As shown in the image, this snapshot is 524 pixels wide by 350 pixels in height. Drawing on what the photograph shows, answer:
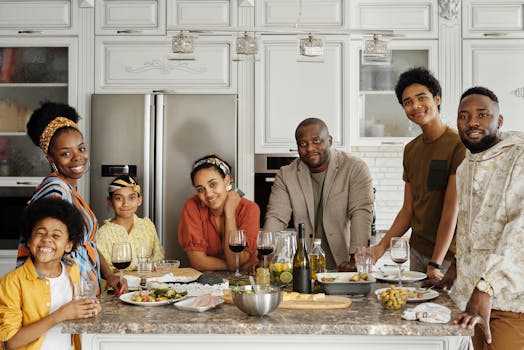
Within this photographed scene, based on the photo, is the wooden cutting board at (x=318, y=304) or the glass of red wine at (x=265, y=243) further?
the glass of red wine at (x=265, y=243)

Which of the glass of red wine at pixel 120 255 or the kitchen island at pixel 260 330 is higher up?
the glass of red wine at pixel 120 255

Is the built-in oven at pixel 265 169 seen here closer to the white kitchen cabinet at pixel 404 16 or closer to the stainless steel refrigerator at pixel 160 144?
the stainless steel refrigerator at pixel 160 144

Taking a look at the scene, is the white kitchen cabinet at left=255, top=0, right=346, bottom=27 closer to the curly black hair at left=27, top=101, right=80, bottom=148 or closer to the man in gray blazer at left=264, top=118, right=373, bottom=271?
the man in gray blazer at left=264, top=118, right=373, bottom=271

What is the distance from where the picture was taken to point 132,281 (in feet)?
8.04

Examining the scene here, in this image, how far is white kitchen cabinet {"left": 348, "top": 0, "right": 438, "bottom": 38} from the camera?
14.9ft

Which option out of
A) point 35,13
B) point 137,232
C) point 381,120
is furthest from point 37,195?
point 381,120

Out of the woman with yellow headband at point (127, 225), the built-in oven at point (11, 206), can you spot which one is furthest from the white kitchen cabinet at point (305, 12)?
the built-in oven at point (11, 206)

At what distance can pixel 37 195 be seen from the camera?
2.24 metres

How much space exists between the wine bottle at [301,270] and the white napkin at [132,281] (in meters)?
0.64

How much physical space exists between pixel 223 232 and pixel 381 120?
208 centimetres

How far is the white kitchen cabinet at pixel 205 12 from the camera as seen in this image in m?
4.43

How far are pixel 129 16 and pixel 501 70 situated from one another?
2763mm

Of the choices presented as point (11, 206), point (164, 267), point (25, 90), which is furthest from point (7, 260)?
point (164, 267)

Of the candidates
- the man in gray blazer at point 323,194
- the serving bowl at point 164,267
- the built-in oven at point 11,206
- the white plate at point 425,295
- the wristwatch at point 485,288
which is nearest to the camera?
the wristwatch at point 485,288
